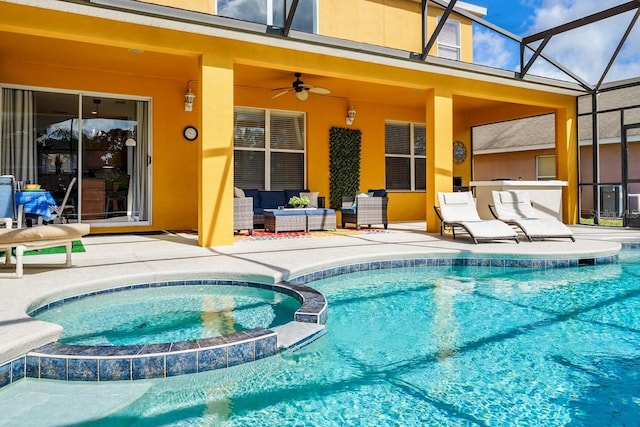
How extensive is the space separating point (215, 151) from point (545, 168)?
1538 centimetres

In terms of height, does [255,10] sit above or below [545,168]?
above

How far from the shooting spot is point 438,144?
28.8 feet

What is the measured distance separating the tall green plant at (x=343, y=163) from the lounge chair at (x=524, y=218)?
3878 mm

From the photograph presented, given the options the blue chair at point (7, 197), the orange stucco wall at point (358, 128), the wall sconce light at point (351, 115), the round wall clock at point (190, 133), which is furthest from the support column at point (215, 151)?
the wall sconce light at point (351, 115)

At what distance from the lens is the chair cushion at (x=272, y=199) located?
32.7ft

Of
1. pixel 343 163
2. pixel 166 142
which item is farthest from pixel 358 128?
pixel 166 142

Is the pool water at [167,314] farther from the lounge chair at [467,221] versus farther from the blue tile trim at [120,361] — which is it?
the lounge chair at [467,221]

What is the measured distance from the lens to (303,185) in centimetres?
1107

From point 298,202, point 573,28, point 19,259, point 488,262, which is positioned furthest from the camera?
point 298,202

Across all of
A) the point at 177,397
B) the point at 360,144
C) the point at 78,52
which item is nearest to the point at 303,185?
the point at 360,144

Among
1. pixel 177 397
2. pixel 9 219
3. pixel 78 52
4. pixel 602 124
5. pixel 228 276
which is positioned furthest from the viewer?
pixel 602 124

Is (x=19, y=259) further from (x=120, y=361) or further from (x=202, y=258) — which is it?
(x=120, y=361)

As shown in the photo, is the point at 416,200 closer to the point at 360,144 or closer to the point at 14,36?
the point at 360,144

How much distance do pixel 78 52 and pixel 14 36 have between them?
0.98m
